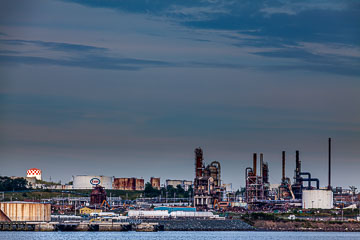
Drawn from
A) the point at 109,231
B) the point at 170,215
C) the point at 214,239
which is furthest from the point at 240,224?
the point at 214,239

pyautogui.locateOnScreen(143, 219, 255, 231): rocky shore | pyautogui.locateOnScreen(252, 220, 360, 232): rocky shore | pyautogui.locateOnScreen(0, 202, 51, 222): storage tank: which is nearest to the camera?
pyautogui.locateOnScreen(0, 202, 51, 222): storage tank

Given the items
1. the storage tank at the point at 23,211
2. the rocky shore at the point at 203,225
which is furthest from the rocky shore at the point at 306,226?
the storage tank at the point at 23,211

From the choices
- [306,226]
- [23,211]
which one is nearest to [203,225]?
[306,226]

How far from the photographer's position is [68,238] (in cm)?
13375

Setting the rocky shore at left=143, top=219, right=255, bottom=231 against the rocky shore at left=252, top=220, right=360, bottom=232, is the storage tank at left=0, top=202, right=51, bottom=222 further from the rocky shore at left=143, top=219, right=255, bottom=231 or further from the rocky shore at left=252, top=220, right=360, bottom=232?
the rocky shore at left=252, top=220, right=360, bottom=232

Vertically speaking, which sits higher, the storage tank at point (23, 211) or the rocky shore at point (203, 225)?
the storage tank at point (23, 211)

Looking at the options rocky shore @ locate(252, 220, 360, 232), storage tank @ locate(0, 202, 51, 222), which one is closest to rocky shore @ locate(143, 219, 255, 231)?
rocky shore @ locate(252, 220, 360, 232)

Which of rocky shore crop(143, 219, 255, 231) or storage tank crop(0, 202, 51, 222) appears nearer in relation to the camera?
storage tank crop(0, 202, 51, 222)

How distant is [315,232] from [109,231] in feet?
147

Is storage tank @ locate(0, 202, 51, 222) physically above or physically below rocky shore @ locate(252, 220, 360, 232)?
above

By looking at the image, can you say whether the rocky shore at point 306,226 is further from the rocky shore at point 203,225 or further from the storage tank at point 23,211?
the storage tank at point 23,211

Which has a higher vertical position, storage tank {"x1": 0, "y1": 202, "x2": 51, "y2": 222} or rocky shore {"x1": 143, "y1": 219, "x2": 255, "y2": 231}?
storage tank {"x1": 0, "y1": 202, "x2": 51, "y2": 222}

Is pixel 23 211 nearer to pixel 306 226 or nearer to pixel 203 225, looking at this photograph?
pixel 203 225

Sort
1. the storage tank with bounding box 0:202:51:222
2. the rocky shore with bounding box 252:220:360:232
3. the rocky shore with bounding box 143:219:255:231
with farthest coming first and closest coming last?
the rocky shore with bounding box 252:220:360:232
the rocky shore with bounding box 143:219:255:231
the storage tank with bounding box 0:202:51:222
